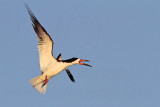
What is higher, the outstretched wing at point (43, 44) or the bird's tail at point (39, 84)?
the outstretched wing at point (43, 44)

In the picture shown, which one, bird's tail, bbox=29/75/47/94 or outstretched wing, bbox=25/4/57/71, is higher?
outstretched wing, bbox=25/4/57/71

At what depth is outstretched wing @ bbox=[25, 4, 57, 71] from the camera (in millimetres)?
15312

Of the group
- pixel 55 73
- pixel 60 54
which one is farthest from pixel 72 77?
pixel 55 73

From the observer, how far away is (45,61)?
1617 centimetres

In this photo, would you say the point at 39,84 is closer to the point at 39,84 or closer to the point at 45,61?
the point at 39,84

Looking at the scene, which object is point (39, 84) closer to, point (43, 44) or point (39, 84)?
point (39, 84)

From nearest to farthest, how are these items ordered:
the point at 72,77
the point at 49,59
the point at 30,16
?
the point at 30,16 < the point at 49,59 < the point at 72,77

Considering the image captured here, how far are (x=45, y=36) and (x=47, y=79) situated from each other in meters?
1.91

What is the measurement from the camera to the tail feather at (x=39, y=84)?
16.5 m

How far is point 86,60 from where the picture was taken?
17.2 meters

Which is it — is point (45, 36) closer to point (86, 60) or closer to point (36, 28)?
point (36, 28)

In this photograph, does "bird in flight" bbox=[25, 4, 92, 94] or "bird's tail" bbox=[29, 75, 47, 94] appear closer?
"bird in flight" bbox=[25, 4, 92, 94]

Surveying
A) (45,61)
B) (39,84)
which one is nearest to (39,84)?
(39,84)

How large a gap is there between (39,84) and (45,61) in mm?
1234
